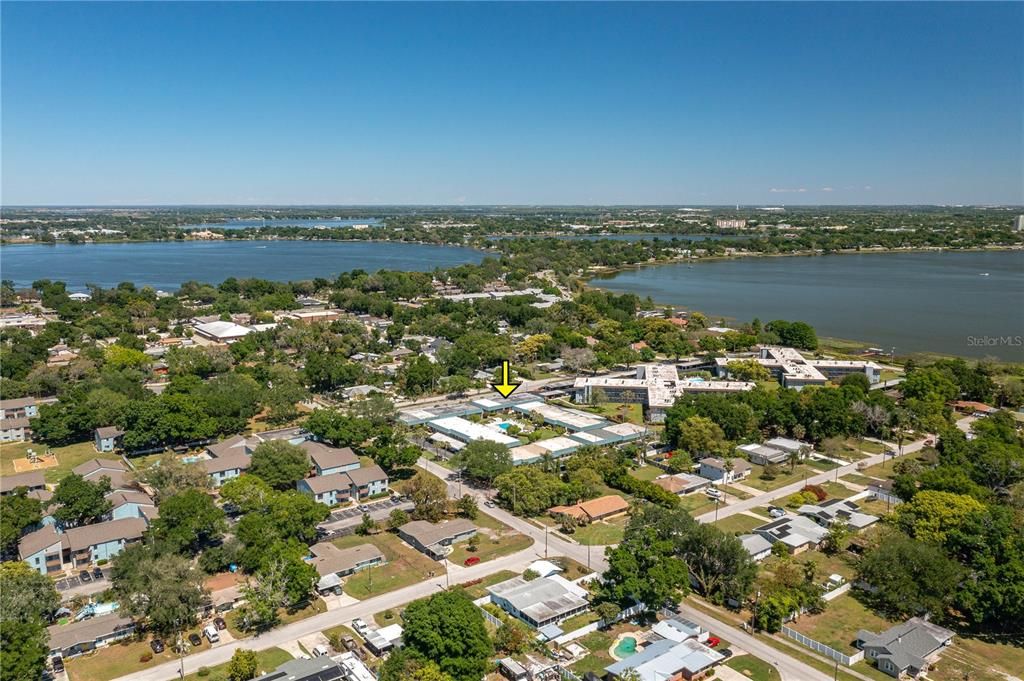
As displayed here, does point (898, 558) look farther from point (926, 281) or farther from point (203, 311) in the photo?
point (926, 281)

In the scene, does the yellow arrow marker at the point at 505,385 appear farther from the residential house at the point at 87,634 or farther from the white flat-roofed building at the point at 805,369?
the residential house at the point at 87,634

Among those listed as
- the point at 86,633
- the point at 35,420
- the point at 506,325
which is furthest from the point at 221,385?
the point at 506,325

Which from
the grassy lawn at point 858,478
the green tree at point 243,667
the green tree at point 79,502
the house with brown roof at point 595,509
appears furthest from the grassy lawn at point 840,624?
the green tree at point 79,502

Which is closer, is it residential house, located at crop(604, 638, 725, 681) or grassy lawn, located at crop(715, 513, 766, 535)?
residential house, located at crop(604, 638, 725, 681)

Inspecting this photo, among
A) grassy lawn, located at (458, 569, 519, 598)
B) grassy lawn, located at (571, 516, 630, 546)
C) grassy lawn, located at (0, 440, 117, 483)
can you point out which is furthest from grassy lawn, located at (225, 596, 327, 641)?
grassy lawn, located at (0, 440, 117, 483)

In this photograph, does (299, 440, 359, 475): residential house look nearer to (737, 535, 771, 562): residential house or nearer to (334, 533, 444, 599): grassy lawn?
(334, 533, 444, 599): grassy lawn
